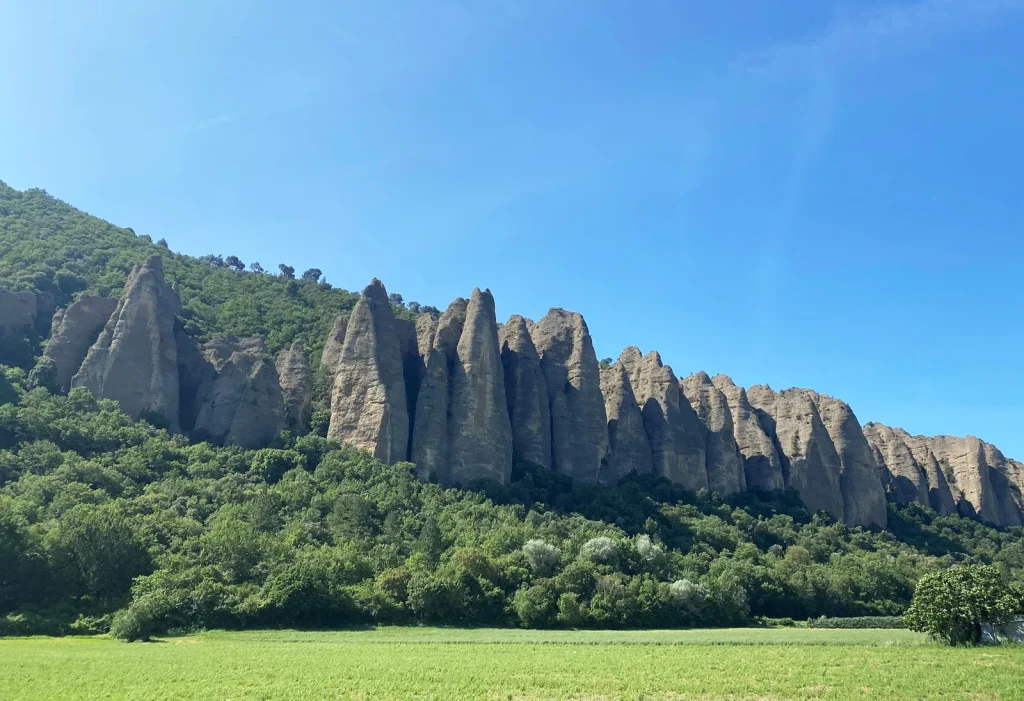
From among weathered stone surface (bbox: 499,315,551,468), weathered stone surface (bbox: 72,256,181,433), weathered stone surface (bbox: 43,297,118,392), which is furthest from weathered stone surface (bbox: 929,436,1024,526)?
weathered stone surface (bbox: 43,297,118,392)

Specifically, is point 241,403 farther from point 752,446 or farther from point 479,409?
point 752,446

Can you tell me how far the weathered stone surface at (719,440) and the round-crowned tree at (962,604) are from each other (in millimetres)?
50335

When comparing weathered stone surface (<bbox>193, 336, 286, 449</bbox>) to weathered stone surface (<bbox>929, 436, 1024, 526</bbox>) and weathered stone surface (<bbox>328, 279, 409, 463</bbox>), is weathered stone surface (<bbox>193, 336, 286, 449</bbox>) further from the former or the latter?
weathered stone surface (<bbox>929, 436, 1024, 526</bbox>)

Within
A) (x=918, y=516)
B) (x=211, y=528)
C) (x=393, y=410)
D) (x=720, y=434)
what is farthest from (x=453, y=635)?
(x=918, y=516)

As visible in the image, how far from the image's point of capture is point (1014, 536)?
105 m

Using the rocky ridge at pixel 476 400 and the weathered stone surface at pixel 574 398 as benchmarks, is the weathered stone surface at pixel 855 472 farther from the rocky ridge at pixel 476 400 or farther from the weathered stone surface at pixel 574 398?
the weathered stone surface at pixel 574 398

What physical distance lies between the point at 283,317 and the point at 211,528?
154ft

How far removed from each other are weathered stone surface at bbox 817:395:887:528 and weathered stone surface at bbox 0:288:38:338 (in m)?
91.8

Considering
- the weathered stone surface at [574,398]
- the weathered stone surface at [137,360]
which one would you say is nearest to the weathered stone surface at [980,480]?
the weathered stone surface at [574,398]

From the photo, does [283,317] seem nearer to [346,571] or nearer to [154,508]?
[154,508]

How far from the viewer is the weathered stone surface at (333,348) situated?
80.1m

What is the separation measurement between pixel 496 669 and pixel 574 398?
58.3 m

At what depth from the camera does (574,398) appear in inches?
3401

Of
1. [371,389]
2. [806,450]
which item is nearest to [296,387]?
[371,389]
